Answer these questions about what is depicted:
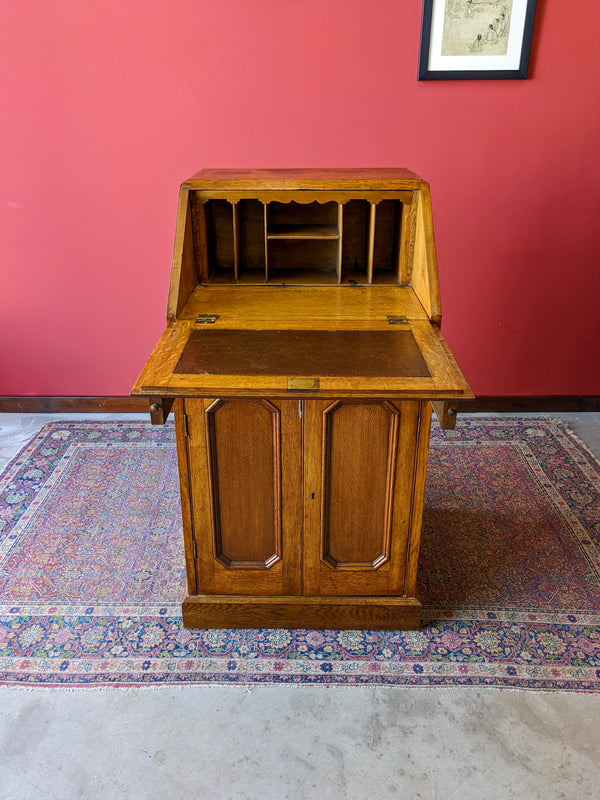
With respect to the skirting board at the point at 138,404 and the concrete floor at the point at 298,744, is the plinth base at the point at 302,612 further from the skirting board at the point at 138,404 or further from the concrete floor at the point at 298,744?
the skirting board at the point at 138,404

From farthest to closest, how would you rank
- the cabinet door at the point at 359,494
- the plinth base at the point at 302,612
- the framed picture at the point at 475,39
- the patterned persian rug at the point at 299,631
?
the framed picture at the point at 475,39, the plinth base at the point at 302,612, the patterned persian rug at the point at 299,631, the cabinet door at the point at 359,494

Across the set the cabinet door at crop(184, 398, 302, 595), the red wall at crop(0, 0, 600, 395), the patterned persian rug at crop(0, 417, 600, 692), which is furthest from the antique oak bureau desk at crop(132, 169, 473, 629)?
the red wall at crop(0, 0, 600, 395)

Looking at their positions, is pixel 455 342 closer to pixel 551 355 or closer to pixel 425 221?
pixel 551 355

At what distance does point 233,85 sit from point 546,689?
271 cm

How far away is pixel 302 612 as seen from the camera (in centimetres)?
213

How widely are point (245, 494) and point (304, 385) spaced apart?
19.5 inches

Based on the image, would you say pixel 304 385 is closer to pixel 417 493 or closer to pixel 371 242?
pixel 417 493

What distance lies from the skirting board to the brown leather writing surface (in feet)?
5.49

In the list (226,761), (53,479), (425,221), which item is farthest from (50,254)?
(226,761)

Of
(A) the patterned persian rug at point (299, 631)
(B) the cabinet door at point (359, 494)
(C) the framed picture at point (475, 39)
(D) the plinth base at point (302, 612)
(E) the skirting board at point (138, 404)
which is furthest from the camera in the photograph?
(E) the skirting board at point (138, 404)

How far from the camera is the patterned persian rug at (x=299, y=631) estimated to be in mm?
1998

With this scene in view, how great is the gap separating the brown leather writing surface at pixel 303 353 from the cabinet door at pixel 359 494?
0.12 meters

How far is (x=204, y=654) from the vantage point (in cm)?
205

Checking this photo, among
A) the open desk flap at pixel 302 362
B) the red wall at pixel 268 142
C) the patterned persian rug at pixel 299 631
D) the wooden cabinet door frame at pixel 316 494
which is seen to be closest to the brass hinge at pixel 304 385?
the open desk flap at pixel 302 362
